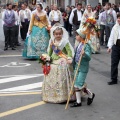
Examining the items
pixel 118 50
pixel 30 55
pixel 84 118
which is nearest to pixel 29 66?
pixel 30 55

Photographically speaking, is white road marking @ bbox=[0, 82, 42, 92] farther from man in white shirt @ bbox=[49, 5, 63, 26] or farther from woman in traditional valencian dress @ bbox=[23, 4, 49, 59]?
man in white shirt @ bbox=[49, 5, 63, 26]

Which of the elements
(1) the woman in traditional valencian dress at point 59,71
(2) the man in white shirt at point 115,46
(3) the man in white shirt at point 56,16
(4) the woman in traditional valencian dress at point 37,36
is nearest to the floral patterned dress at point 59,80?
(1) the woman in traditional valencian dress at point 59,71

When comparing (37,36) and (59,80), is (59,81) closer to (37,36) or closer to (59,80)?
(59,80)

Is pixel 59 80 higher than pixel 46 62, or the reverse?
pixel 46 62

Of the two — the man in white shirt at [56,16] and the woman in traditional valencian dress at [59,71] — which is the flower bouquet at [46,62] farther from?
the man in white shirt at [56,16]

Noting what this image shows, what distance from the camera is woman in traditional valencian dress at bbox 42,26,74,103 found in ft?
23.9

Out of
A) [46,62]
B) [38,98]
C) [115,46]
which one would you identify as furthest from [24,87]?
[115,46]

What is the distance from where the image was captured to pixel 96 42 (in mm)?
14383

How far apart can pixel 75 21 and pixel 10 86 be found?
822cm

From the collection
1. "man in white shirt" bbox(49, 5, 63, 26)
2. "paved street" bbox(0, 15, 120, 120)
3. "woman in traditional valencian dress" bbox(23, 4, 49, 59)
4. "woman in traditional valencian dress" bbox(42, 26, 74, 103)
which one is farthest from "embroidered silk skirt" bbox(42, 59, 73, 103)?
"man in white shirt" bbox(49, 5, 63, 26)

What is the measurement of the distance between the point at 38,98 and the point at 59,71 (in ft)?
2.87

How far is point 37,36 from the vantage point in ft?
41.9

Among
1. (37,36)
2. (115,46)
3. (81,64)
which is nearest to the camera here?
(81,64)

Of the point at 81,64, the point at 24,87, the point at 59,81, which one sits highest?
the point at 81,64
